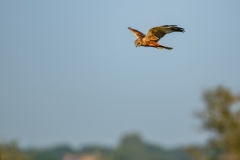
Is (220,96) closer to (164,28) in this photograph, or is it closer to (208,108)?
(208,108)

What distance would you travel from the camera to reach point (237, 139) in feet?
173

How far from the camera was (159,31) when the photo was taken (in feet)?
29.3

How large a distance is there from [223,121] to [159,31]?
1726 inches

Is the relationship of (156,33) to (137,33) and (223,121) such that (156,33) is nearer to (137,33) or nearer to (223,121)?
(137,33)

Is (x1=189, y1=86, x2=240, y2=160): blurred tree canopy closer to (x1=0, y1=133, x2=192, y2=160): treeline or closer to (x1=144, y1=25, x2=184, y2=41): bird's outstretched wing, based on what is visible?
(x1=144, y1=25, x2=184, y2=41): bird's outstretched wing

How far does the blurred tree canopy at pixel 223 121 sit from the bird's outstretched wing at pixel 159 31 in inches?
1691

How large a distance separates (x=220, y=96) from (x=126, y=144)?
12903 cm

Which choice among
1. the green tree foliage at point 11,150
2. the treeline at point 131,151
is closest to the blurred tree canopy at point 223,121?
the green tree foliage at point 11,150

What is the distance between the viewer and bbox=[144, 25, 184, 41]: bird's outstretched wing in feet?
29.1

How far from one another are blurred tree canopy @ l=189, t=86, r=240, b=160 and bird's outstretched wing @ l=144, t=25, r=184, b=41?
1691 inches

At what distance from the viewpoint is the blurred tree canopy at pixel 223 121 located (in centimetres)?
5188

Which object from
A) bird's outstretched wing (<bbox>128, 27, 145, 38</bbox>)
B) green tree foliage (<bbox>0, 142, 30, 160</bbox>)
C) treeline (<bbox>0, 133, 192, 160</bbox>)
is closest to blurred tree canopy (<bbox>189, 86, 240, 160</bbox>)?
green tree foliage (<bbox>0, 142, 30, 160</bbox>)

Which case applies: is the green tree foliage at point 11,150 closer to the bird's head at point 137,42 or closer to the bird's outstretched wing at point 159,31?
the bird's head at point 137,42

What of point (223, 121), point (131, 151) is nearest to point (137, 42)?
point (223, 121)
